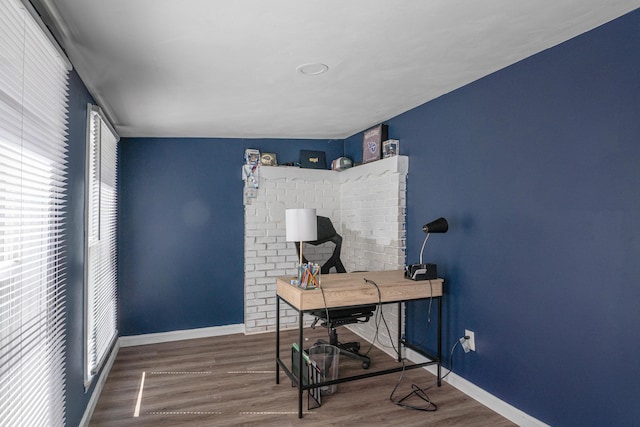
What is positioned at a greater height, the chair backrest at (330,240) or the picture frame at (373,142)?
the picture frame at (373,142)

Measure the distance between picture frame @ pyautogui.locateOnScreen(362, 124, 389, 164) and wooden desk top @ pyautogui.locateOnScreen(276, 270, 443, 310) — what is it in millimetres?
1400

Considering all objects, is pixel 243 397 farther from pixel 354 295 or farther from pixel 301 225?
pixel 301 225

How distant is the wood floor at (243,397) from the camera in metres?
2.61

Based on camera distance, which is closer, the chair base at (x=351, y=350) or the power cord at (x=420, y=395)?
the power cord at (x=420, y=395)

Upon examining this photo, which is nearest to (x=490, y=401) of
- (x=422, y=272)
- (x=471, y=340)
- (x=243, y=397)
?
(x=471, y=340)

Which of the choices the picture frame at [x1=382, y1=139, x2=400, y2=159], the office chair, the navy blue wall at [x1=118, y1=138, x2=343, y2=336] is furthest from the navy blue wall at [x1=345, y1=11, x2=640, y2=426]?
the navy blue wall at [x1=118, y1=138, x2=343, y2=336]

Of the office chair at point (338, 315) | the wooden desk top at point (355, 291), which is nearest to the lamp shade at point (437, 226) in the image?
the wooden desk top at point (355, 291)

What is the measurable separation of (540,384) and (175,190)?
379cm

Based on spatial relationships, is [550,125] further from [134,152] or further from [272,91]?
[134,152]


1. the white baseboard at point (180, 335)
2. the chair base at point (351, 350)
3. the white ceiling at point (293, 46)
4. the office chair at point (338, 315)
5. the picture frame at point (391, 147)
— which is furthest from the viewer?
the white baseboard at point (180, 335)

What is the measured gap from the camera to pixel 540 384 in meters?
2.38

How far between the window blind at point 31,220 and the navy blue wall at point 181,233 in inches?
86.7

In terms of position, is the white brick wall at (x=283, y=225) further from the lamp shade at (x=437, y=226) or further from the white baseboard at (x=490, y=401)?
the white baseboard at (x=490, y=401)

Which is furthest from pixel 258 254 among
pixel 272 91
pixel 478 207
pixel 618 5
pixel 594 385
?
pixel 618 5
